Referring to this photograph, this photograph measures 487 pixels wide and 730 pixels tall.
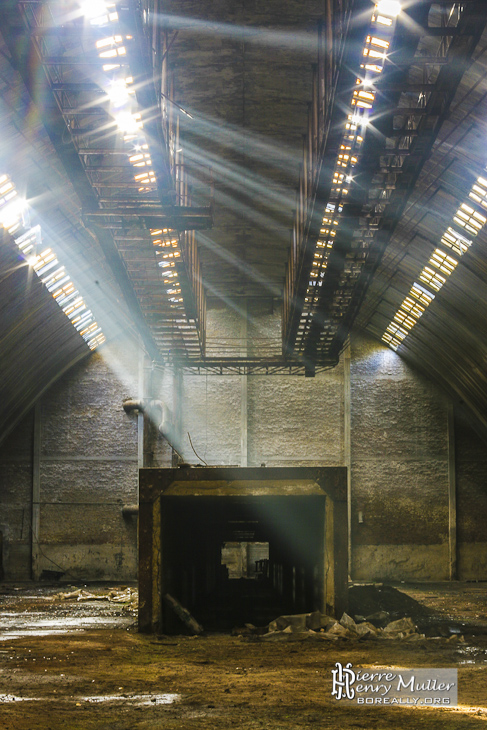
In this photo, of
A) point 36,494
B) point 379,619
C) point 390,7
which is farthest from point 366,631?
point 36,494

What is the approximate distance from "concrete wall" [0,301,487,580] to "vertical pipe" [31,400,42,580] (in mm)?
72

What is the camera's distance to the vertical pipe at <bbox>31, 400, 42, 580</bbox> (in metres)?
27.0

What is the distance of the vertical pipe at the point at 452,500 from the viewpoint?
88.1 feet

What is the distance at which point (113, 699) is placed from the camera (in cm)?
929

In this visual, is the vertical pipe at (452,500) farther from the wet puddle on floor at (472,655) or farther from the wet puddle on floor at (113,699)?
the wet puddle on floor at (113,699)

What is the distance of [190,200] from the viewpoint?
18.1 m

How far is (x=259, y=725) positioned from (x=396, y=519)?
20066 millimetres

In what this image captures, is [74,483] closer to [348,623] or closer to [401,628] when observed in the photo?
[348,623]

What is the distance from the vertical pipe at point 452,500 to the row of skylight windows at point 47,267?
13.3 m

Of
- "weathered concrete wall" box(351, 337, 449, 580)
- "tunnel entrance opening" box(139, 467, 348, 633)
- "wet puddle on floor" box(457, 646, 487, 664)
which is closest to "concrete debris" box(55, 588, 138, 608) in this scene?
"tunnel entrance opening" box(139, 467, 348, 633)

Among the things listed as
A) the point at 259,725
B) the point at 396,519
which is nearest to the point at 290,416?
the point at 396,519

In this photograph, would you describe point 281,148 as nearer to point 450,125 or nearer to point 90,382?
point 450,125
